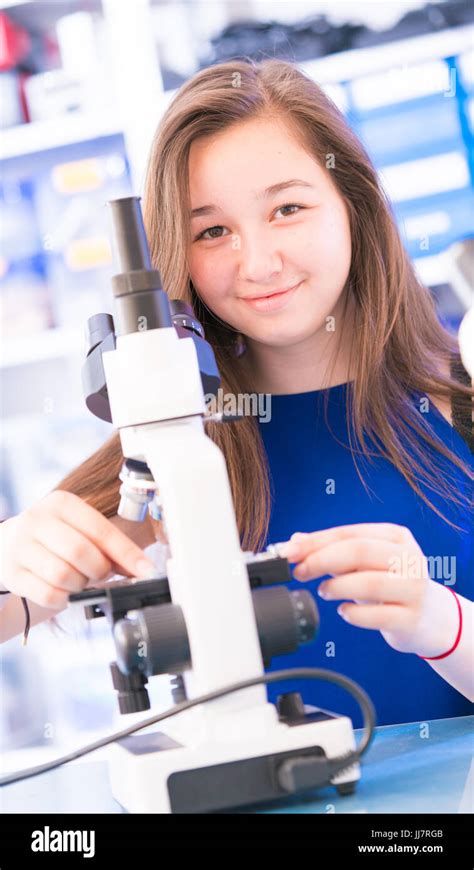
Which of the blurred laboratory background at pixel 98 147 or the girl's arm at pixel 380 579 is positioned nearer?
the girl's arm at pixel 380 579

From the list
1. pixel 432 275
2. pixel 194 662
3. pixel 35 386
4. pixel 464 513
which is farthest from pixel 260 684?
pixel 35 386

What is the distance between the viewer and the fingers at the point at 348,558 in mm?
698

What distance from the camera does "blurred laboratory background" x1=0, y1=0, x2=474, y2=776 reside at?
1.98 meters

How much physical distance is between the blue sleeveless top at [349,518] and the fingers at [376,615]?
440mm

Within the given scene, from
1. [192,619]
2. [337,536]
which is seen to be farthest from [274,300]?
[192,619]

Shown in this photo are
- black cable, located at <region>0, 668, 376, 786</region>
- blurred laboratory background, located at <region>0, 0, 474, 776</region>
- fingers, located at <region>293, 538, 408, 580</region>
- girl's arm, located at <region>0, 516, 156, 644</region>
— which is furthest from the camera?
blurred laboratory background, located at <region>0, 0, 474, 776</region>

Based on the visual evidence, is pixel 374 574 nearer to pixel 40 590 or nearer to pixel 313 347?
pixel 40 590

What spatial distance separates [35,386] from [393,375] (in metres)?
1.22

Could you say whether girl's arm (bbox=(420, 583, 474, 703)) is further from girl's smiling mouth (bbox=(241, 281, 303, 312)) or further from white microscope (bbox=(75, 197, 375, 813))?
girl's smiling mouth (bbox=(241, 281, 303, 312))

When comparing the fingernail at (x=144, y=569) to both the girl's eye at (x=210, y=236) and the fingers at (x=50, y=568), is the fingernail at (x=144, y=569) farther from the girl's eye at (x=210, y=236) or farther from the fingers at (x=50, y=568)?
the girl's eye at (x=210, y=236)

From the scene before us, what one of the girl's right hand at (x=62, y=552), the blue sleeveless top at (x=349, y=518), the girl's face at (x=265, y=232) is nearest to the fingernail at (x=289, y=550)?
the girl's right hand at (x=62, y=552)

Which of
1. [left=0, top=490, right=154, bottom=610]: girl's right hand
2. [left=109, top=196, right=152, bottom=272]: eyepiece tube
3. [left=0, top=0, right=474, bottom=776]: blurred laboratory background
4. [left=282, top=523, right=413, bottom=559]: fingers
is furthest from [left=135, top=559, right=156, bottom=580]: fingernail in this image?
[left=0, top=0, right=474, bottom=776]: blurred laboratory background

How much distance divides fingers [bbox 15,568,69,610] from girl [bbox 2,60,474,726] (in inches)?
5.1

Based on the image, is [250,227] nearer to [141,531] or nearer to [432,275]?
[141,531]
